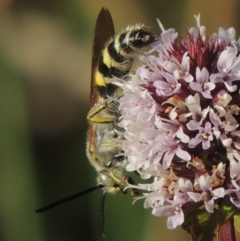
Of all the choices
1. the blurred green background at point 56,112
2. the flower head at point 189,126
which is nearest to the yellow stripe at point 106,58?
the flower head at point 189,126

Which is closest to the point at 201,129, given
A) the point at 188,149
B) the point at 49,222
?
the point at 188,149

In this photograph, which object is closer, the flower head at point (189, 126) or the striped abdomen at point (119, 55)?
the flower head at point (189, 126)

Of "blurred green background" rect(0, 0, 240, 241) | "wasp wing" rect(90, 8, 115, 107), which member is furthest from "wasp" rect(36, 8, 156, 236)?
"blurred green background" rect(0, 0, 240, 241)

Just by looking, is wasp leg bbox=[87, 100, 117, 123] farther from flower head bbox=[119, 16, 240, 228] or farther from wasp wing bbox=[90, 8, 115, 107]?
flower head bbox=[119, 16, 240, 228]

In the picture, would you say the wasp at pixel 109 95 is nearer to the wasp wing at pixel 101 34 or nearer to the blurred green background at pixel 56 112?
the wasp wing at pixel 101 34

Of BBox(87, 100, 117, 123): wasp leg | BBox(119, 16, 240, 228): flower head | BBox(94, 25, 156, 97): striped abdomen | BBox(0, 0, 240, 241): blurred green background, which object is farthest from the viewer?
BBox(0, 0, 240, 241): blurred green background

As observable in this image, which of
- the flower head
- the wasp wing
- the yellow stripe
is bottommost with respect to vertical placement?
the flower head

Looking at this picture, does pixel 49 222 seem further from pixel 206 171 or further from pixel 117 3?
pixel 206 171

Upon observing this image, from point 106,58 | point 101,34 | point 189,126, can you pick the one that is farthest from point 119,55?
point 189,126
